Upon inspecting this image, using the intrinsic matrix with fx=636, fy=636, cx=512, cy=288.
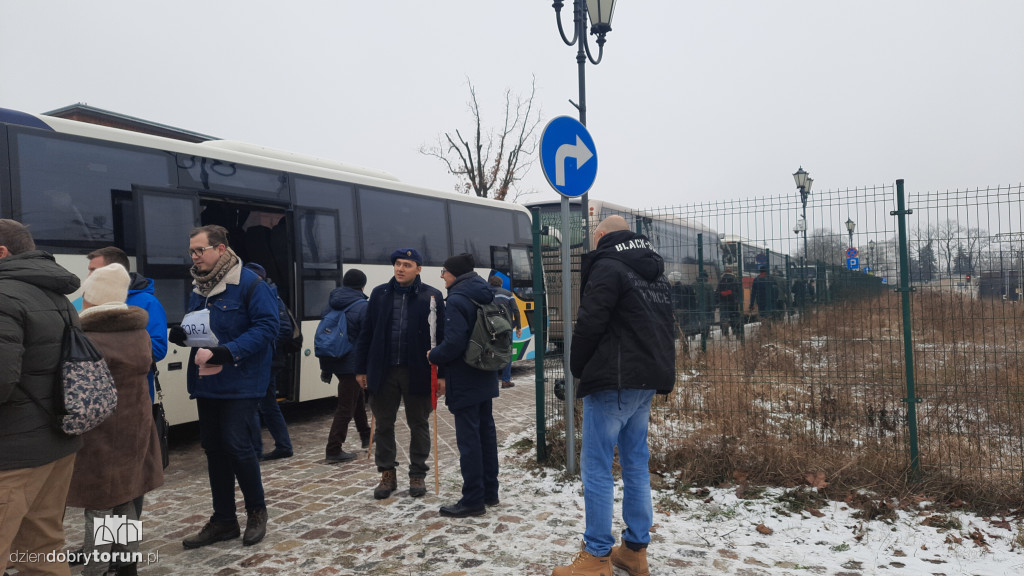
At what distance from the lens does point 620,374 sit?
135 inches

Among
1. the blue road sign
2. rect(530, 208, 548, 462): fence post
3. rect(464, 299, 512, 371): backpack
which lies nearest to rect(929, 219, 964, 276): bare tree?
the blue road sign

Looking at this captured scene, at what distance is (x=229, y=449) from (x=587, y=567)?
91.1 inches

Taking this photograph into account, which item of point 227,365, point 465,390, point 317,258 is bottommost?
point 465,390

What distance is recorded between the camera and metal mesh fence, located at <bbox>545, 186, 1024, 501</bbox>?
4648mm

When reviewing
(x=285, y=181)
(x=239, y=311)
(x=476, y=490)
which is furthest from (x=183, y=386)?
(x=476, y=490)

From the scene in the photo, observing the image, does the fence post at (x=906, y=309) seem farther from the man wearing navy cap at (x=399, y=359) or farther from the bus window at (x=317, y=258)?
the bus window at (x=317, y=258)

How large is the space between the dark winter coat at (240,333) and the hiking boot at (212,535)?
3.02 feet

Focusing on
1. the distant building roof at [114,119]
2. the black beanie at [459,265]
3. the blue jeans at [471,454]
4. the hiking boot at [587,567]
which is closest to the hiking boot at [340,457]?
the blue jeans at [471,454]

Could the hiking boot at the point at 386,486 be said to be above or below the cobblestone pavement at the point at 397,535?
above

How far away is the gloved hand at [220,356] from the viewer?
3.81 meters

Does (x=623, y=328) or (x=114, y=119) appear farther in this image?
(x=114, y=119)

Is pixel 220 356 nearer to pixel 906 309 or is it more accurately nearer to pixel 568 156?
pixel 568 156

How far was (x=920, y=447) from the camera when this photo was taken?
4.88 meters

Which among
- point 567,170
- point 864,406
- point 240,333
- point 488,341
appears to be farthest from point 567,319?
point 864,406
